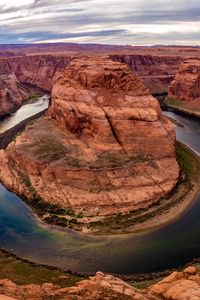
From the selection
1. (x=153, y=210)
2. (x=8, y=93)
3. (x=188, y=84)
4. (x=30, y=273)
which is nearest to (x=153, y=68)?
(x=188, y=84)

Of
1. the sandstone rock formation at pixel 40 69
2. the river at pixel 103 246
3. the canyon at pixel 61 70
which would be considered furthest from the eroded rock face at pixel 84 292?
the sandstone rock formation at pixel 40 69

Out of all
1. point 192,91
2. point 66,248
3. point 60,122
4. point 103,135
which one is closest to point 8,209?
point 66,248

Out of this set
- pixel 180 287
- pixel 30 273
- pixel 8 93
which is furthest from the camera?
pixel 8 93

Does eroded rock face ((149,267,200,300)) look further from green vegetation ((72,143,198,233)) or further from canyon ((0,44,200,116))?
canyon ((0,44,200,116))

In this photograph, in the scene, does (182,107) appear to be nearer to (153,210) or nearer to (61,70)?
(61,70)

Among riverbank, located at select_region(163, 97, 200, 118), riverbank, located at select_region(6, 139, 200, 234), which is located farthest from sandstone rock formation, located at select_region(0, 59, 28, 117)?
riverbank, located at select_region(6, 139, 200, 234)

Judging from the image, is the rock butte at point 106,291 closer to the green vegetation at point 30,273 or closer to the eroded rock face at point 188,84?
the green vegetation at point 30,273
